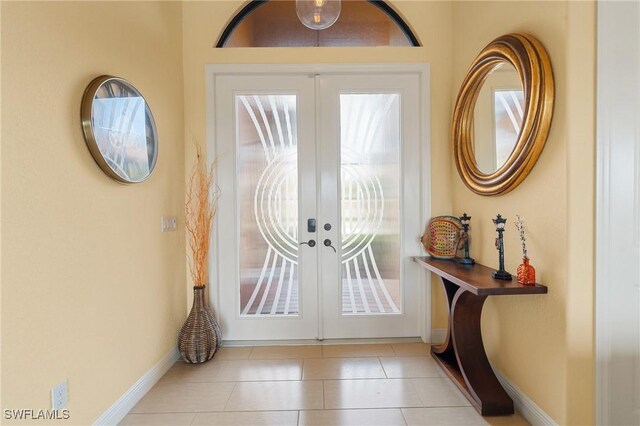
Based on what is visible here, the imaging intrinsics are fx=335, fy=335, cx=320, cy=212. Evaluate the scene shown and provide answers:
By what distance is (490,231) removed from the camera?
7.59 ft

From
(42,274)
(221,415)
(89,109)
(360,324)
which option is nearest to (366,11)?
(89,109)

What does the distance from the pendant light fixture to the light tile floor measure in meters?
2.39

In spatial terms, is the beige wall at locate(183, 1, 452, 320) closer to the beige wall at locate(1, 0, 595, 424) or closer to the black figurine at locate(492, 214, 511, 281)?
the beige wall at locate(1, 0, 595, 424)

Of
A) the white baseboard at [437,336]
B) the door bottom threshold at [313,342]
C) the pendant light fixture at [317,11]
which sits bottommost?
the door bottom threshold at [313,342]

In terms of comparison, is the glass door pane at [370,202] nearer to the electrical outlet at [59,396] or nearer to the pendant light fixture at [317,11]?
the pendant light fixture at [317,11]

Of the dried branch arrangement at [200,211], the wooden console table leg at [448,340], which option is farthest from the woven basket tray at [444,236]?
the dried branch arrangement at [200,211]

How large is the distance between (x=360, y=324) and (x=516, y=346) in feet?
4.16

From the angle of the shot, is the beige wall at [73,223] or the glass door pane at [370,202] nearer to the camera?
the beige wall at [73,223]

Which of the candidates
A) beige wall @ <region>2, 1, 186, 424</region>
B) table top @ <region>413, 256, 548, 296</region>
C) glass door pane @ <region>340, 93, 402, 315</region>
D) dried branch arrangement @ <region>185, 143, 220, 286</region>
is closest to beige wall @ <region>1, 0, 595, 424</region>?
beige wall @ <region>2, 1, 186, 424</region>

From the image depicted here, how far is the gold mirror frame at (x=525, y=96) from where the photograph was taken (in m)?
1.71

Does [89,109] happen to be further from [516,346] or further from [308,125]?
[516,346]

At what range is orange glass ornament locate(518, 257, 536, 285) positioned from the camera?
1.79m

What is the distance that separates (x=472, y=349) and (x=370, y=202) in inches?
54.2

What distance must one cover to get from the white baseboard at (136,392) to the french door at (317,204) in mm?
549
